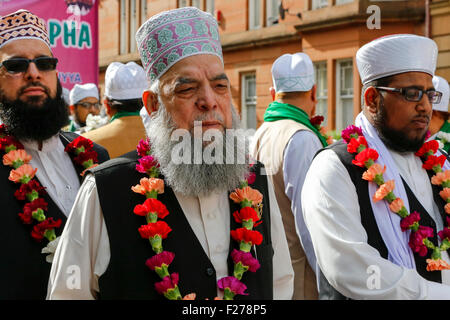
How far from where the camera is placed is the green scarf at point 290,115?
5.00 meters

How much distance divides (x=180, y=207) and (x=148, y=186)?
17cm

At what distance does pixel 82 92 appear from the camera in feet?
28.4

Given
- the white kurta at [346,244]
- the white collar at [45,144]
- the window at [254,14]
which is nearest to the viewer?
the white kurta at [346,244]

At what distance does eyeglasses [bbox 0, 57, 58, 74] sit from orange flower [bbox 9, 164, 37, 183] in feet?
1.87

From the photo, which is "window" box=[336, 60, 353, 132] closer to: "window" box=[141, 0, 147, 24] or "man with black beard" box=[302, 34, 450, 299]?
"window" box=[141, 0, 147, 24]

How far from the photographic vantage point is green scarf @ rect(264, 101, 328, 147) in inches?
197

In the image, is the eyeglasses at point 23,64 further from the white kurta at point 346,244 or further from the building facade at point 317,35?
the building facade at point 317,35

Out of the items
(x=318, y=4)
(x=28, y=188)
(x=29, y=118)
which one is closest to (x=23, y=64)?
(x=29, y=118)

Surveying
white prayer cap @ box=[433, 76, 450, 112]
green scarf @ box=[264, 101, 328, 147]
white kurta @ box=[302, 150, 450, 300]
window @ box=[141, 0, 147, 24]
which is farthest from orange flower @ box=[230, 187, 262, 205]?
window @ box=[141, 0, 147, 24]

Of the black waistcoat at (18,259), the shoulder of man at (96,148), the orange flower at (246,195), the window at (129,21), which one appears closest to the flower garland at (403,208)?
the orange flower at (246,195)

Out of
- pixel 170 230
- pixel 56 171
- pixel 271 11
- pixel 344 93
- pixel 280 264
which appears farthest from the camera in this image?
pixel 271 11

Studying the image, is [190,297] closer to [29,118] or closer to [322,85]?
[29,118]
